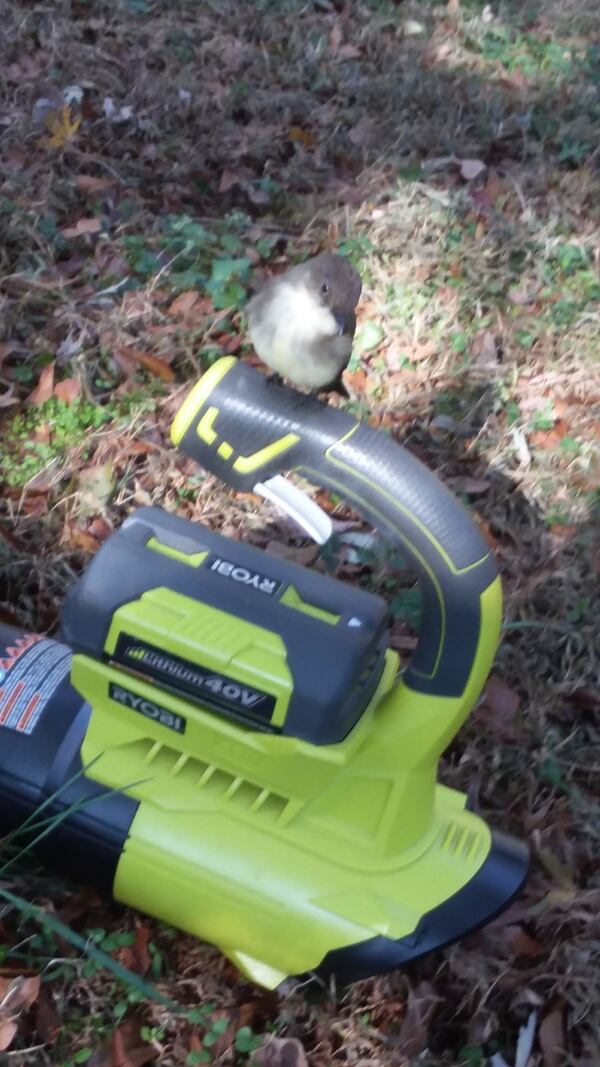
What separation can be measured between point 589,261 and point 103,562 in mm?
2810

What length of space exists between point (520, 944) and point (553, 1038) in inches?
7.5

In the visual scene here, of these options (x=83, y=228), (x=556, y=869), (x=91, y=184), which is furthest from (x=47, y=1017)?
(x=91, y=184)

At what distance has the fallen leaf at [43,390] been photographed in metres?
2.73

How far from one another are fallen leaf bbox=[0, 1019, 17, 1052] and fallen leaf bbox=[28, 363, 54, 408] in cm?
170

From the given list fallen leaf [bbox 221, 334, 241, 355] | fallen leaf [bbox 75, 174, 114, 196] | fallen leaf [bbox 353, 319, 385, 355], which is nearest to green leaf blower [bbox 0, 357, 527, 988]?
fallen leaf [bbox 221, 334, 241, 355]

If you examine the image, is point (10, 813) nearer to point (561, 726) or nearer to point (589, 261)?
point (561, 726)

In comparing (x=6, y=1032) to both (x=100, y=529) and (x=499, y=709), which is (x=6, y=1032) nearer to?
(x=100, y=529)

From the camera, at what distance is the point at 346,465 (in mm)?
1440

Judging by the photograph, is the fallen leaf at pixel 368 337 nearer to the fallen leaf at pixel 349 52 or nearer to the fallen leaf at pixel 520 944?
the fallen leaf at pixel 349 52

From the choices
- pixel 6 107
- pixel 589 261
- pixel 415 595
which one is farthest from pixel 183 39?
pixel 415 595

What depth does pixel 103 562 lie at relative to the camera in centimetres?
160

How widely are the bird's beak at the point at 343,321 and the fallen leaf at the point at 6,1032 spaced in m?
1.39

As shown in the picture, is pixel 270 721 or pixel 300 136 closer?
pixel 270 721

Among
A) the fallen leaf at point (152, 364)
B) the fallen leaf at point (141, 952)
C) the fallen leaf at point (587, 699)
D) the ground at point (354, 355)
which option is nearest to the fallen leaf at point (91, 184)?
the ground at point (354, 355)
